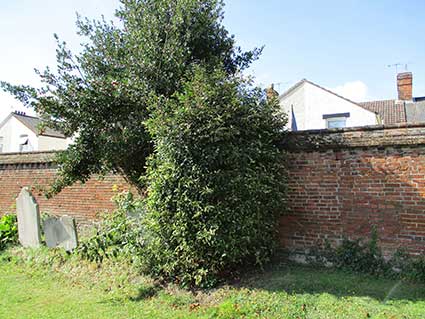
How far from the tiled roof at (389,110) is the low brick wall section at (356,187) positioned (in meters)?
13.7

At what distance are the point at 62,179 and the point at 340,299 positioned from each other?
18.9 feet

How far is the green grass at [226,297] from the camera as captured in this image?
4395 mm

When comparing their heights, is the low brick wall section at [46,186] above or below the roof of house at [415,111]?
below

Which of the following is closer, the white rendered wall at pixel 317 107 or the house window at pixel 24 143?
the white rendered wall at pixel 317 107

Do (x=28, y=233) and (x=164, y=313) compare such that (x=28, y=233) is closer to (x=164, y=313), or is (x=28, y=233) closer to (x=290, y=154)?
(x=164, y=313)

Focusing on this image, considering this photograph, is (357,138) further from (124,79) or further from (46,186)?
(46,186)

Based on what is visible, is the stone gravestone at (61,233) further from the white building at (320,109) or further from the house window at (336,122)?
the house window at (336,122)

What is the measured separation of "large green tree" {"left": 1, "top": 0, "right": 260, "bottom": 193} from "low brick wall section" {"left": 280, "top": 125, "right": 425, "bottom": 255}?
2.51 m

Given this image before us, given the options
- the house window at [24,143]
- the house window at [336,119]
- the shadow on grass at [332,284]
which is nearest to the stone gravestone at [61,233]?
the shadow on grass at [332,284]

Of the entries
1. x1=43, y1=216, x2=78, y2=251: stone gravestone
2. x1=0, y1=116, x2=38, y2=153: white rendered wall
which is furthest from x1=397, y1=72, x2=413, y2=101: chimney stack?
x1=0, y1=116, x2=38, y2=153: white rendered wall

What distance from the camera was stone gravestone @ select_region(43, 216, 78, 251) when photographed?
7.36m

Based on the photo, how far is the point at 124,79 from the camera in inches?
251

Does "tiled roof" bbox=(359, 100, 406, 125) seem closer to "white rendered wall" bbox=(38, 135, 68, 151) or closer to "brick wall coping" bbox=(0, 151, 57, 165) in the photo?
"brick wall coping" bbox=(0, 151, 57, 165)

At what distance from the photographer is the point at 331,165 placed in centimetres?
598
